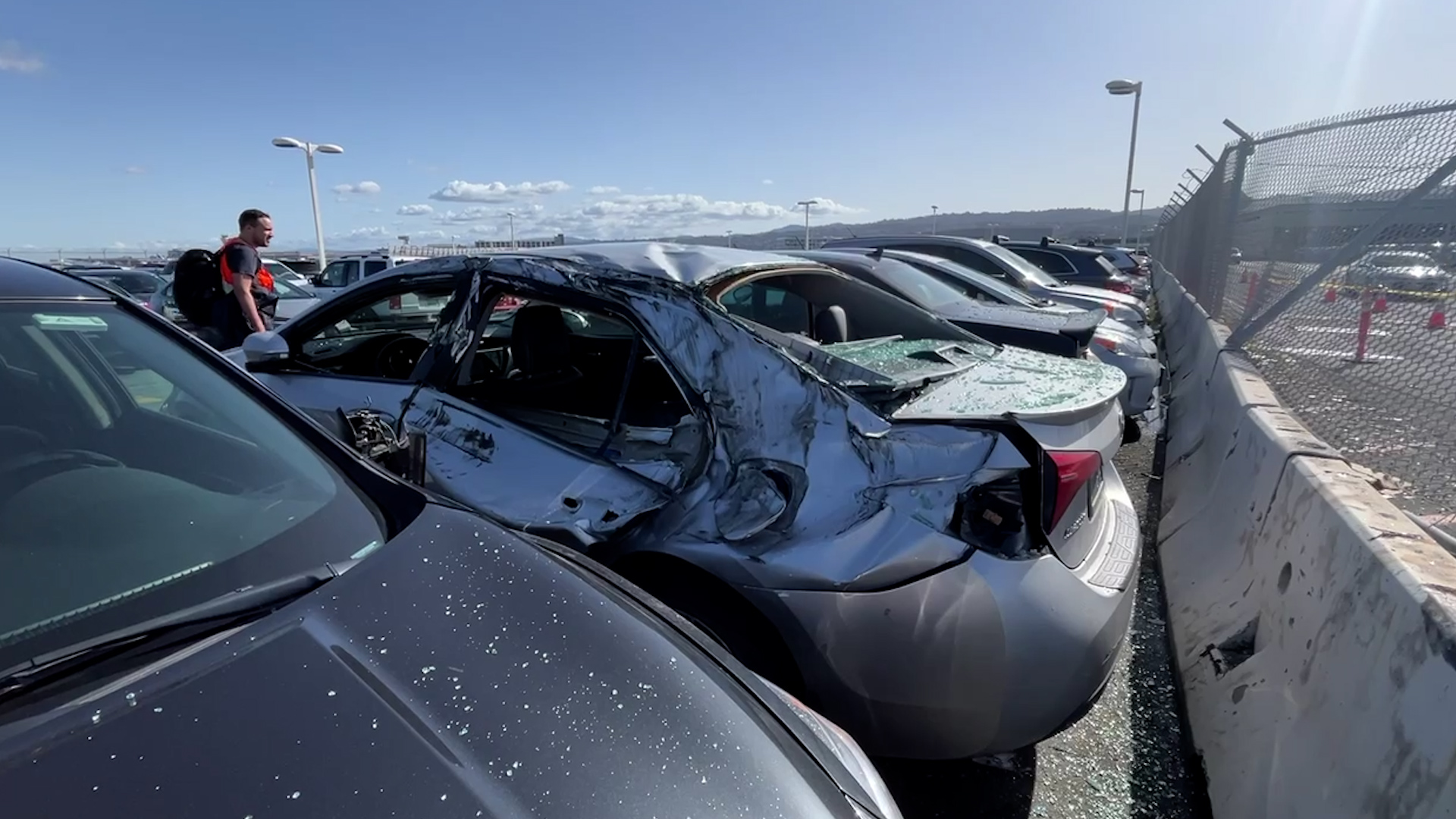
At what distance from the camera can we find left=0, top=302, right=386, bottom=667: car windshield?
1.42m

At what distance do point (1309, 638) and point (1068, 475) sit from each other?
0.78 m

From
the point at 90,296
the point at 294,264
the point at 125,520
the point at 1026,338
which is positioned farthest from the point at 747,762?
the point at 294,264

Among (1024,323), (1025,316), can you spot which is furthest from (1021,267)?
(1024,323)

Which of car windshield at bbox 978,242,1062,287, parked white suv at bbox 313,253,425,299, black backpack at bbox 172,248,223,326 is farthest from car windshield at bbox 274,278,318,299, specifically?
car windshield at bbox 978,242,1062,287

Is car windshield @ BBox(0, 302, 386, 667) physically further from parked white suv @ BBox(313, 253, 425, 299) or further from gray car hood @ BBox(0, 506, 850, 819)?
parked white suv @ BBox(313, 253, 425, 299)

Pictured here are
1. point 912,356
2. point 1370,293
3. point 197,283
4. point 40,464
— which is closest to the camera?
point 40,464

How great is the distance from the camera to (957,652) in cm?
212

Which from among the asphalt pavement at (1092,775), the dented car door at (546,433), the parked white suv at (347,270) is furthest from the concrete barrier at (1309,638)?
the parked white suv at (347,270)

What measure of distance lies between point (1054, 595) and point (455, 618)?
1577 mm

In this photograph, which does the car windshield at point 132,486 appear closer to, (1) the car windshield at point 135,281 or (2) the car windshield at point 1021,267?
(2) the car windshield at point 1021,267

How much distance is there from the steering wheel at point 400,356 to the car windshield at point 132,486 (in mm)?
2114

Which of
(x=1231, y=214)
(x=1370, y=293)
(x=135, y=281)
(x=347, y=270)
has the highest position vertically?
(x=1231, y=214)

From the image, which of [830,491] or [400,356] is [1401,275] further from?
[400,356]

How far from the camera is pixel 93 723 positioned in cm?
115
